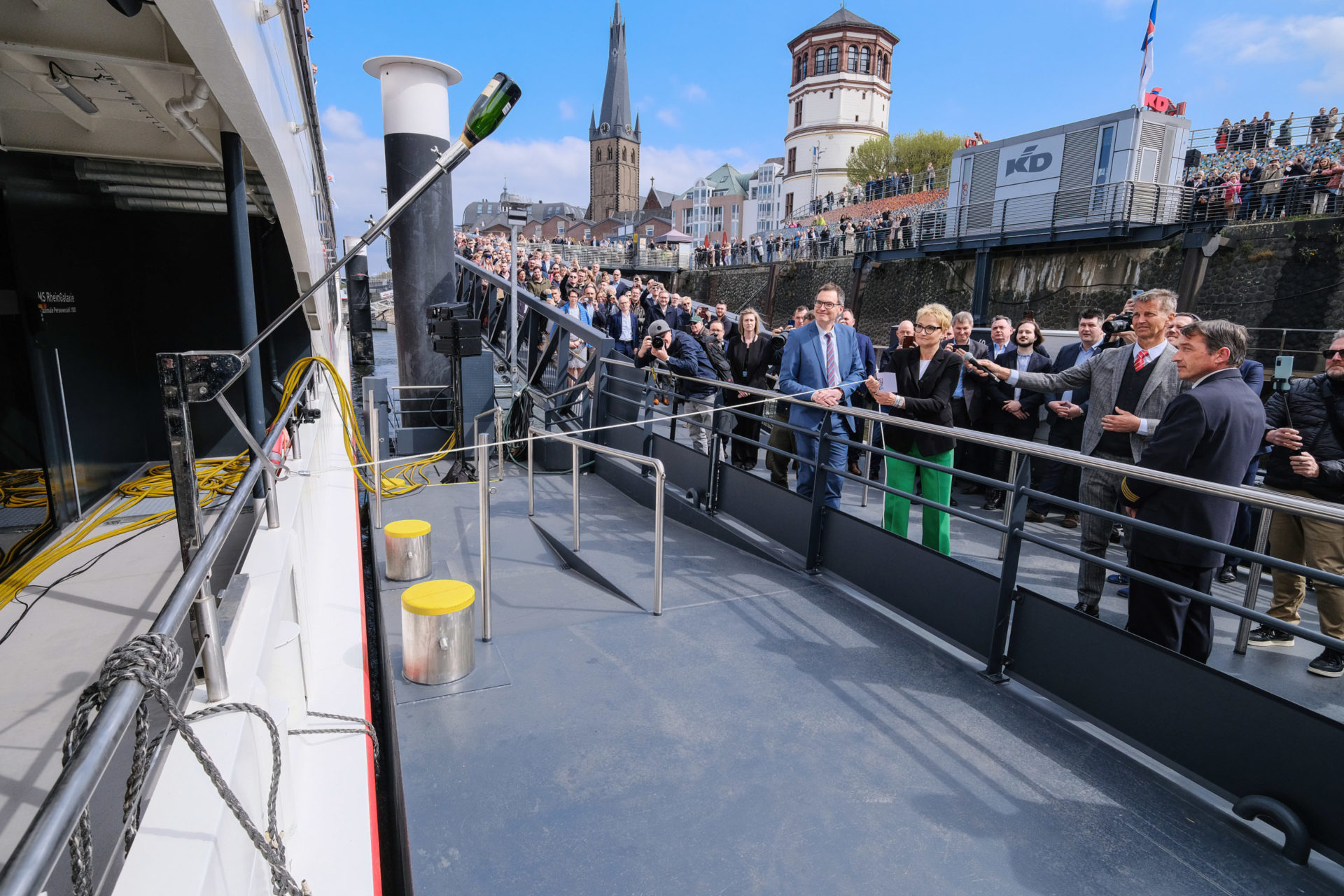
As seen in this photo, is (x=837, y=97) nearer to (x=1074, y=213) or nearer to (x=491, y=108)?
(x=1074, y=213)

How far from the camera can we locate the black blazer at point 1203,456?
2896 mm

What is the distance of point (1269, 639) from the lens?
3.80 meters

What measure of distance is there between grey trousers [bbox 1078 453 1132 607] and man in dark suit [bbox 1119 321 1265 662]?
2.09 feet

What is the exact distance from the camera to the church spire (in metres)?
89.6

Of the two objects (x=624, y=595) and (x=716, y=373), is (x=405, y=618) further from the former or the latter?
(x=716, y=373)

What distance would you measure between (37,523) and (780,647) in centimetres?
423

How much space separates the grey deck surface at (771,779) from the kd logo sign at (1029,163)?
21.5 m

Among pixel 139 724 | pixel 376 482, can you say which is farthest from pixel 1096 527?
pixel 376 482

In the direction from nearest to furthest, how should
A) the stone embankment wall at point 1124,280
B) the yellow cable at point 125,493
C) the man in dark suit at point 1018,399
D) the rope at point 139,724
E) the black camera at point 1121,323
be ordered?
1. the rope at point 139,724
2. the yellow cable at point 125,493
3. the black camera at point 1121,323
4. the man in dark suit at point 1018,399
5. the stone embankment wall at point 1124,280

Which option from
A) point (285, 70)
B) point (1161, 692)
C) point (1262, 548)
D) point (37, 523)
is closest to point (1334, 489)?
point (1262, 548)

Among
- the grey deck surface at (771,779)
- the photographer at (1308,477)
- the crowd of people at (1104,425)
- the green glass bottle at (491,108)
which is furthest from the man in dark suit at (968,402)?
the green glass bottle at (491,108)

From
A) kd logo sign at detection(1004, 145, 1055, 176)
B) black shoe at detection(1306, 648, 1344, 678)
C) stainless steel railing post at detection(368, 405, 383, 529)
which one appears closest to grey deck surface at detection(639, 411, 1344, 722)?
black shoe at detection(1306, 648, 1344, 678)

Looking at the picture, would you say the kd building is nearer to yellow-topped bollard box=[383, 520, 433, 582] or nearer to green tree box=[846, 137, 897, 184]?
green tree box=[846, 137, 897, 184]

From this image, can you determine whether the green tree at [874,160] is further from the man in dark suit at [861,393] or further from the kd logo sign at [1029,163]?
the man in dark suit at [861,393]
